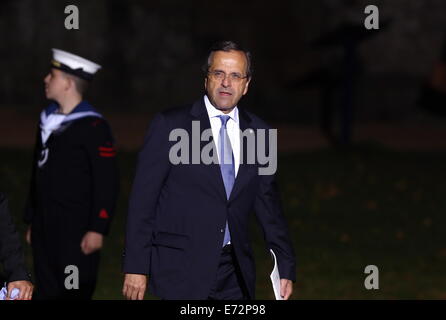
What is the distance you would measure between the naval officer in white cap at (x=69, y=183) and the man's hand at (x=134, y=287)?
180cm

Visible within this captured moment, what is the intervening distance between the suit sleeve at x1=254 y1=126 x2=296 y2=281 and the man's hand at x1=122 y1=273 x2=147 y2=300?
744mm

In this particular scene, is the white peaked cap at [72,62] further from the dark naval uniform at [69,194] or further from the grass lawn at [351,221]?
the grass lawn at [351,221]

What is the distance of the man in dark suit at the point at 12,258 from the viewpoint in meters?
4.88

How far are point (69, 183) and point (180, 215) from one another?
1.90 meters

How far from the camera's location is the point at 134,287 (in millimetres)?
5441

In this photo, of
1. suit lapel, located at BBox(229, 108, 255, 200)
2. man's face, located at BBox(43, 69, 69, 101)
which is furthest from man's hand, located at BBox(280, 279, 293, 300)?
man's face, located at BBox(43, 69, 69, 101)

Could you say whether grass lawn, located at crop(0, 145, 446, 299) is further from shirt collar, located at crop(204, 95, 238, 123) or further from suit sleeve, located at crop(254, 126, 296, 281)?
shirt collar, located at crop(204, 95, 238, 123)

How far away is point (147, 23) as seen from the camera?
3188cm

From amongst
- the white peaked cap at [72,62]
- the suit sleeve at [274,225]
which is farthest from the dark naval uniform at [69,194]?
the suit sleeve at [274,225]

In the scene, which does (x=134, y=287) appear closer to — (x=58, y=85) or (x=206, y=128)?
(x=206, y=128)

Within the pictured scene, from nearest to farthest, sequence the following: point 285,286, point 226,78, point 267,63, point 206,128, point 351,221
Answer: point 226,78 < point 206,128 < point 285,286 < point 351,221 < point 267,63

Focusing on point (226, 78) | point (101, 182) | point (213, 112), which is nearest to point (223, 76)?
point (226, 78)
